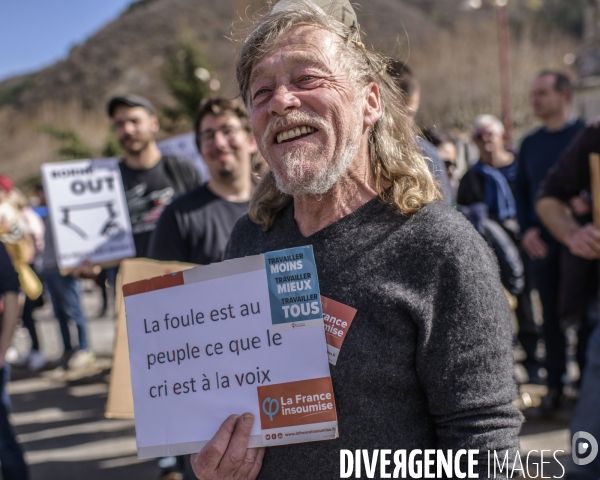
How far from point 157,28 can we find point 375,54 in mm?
79284

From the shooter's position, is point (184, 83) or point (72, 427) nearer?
point (72, 427)

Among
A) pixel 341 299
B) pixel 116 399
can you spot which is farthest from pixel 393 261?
pixel 116 399

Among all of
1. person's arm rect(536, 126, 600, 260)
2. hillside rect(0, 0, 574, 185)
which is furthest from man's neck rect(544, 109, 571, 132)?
hillside rect(0, 0, 574, 185)

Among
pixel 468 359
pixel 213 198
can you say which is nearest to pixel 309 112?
pixel 468 359

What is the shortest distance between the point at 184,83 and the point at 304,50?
2285cm

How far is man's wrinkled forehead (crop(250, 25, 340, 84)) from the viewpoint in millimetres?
1439

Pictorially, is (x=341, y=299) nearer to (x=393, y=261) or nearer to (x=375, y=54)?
(x=393, y=261)

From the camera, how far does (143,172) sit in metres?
3.98

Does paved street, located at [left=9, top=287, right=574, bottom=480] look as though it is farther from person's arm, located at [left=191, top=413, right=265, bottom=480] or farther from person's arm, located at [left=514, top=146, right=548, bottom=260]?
person's arm, located at [left=191, top=413, right=265, bottom=480]

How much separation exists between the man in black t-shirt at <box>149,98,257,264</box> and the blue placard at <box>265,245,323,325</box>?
1.36 metres

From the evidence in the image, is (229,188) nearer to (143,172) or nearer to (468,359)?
(143,172)

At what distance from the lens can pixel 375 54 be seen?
1622 millimetres

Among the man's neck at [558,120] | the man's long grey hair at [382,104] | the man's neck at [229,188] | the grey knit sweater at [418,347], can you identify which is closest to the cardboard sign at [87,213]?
the man's neck at [229,188]

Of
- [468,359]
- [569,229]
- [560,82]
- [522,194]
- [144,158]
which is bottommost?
[468,359]
